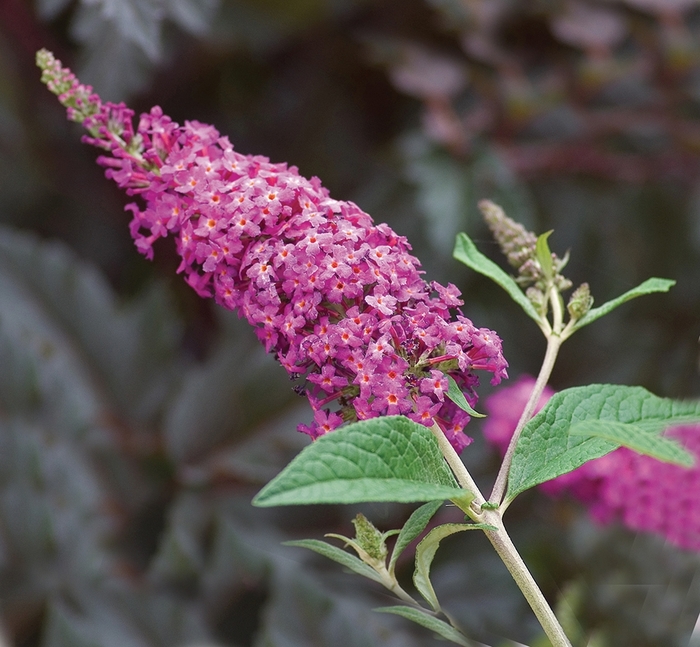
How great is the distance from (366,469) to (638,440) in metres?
0.10

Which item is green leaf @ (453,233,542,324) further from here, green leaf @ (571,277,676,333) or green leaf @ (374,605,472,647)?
green leaf @ (374,605,472,647)

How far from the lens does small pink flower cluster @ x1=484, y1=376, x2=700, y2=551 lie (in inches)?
22.8

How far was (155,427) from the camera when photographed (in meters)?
0.92

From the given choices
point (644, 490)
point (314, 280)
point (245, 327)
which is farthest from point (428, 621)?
point (245, 327)

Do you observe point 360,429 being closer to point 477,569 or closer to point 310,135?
point 477,569

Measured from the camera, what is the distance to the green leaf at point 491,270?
42cm

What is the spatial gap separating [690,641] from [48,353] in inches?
26.5

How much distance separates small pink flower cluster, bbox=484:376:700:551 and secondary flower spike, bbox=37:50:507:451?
25 cm

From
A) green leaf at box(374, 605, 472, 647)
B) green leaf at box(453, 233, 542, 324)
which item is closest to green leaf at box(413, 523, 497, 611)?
green leaf at box(374, 605, 472, 647)

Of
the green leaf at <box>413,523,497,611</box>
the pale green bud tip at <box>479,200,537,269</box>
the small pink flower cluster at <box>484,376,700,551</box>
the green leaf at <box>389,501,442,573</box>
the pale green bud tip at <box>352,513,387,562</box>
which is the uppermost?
the pale green bud tip at <box>479,200,537,269</box>

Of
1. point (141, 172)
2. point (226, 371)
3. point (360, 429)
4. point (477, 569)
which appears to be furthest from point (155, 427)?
point (360, 429)

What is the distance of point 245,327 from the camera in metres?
0.91

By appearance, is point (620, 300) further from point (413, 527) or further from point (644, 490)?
point (644, 490)

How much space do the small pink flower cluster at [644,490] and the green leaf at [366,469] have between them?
0.28 meters
